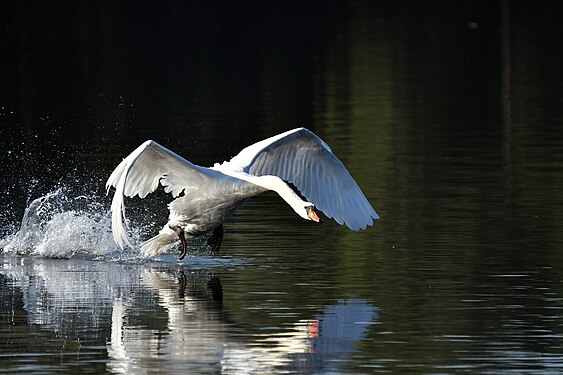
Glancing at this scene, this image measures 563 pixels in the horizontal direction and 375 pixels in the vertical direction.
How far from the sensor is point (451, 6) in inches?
3162

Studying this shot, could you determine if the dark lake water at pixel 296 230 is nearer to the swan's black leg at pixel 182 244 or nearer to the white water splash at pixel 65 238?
the white water splash at pixel 65 238

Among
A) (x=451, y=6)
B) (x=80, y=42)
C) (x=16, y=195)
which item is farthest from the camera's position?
(x=451, y=6)

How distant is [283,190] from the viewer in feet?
48.8

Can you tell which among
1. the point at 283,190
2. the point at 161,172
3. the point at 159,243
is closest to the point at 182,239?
the point at 159,243

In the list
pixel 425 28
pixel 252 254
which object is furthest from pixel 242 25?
pixel 252 254

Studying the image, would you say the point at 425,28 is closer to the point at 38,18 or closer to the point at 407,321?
the point at 38,18

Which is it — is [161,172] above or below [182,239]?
above

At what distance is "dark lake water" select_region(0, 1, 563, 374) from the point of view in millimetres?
12445

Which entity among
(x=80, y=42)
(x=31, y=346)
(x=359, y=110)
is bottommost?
(x=31, y=346)

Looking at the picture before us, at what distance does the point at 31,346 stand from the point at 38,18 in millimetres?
56532

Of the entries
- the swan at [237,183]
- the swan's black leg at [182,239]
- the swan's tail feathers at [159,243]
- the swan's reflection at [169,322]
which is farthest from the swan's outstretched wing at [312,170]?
the swan's reflection at [169,322]

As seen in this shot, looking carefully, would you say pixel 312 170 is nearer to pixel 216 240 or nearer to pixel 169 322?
pixel 216 240

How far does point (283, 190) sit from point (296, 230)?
142 inches

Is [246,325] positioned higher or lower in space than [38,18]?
lower
